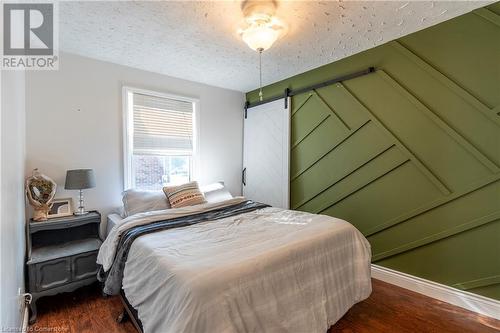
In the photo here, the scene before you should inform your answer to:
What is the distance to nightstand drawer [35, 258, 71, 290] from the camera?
196 cm

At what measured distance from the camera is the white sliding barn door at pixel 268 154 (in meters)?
3.55

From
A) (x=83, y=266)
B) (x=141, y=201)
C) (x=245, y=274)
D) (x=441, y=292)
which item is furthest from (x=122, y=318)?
(x=441, y=292)

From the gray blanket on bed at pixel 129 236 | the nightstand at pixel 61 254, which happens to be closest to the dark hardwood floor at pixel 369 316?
the nightstand at pixel 61 254

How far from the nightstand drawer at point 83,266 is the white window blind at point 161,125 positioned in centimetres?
137

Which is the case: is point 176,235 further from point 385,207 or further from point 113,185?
point 385,207

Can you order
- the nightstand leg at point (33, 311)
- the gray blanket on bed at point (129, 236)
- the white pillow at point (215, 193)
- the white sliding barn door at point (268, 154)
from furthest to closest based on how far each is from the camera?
the white sliding barn door at point (268, 154) → the white pillow at point (215, 193) → the nightstand leg at point (33, 311) → the gray blanket on bed at point (129, 236)

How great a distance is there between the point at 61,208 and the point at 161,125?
5.00 feet

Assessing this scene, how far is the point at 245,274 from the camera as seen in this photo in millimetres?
1295

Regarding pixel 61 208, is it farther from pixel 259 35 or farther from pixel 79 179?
pixel 259 35

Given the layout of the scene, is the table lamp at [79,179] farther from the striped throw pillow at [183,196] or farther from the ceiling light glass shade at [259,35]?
the ceiling light glass shade at [259,35]

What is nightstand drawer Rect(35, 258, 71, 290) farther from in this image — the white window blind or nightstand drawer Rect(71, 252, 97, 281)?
the white window blind

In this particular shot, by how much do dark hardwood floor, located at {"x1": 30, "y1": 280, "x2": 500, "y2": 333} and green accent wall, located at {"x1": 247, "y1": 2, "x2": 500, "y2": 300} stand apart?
0.27 metres

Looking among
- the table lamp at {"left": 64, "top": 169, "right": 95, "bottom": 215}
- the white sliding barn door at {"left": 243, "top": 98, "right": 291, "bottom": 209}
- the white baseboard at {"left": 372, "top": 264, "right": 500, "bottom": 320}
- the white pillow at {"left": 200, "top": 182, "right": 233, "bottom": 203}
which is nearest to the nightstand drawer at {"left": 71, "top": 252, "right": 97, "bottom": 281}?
the table lamp at {"left": 64, "top": 169, "right": 95, "bottom": 215}

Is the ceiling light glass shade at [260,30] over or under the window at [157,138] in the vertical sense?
over
